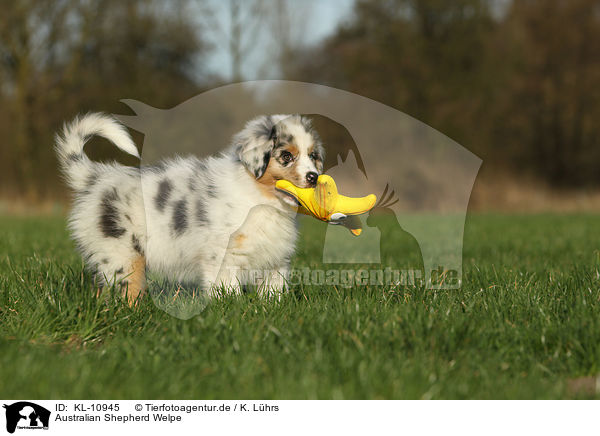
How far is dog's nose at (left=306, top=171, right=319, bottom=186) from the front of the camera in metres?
3.27

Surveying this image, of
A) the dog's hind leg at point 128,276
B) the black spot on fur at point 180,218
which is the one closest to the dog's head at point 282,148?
the black spot on fur at point 180,218

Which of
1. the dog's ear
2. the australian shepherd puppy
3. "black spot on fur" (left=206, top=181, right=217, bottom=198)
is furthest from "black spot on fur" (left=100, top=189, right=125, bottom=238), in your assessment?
the dog's ear

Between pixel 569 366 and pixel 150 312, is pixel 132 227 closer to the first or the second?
pixel 150 312

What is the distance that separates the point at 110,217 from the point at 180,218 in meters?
0.50

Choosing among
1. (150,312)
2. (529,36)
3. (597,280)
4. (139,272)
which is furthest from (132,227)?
(529,36)

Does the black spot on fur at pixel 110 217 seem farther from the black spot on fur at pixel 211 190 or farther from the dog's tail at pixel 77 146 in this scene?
the black spot on fur at pixel 211 190

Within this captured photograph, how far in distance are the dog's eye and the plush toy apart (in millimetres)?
139

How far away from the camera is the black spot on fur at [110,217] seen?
11.6 ft

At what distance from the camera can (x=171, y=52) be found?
1493 cm

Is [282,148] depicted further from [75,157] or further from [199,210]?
[75,157]

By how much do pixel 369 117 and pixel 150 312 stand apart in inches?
73.1

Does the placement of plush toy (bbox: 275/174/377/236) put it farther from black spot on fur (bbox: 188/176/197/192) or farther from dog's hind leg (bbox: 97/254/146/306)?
dog's hind leg (bbox: 97/254/146/306)

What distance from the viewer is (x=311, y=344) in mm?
2615
